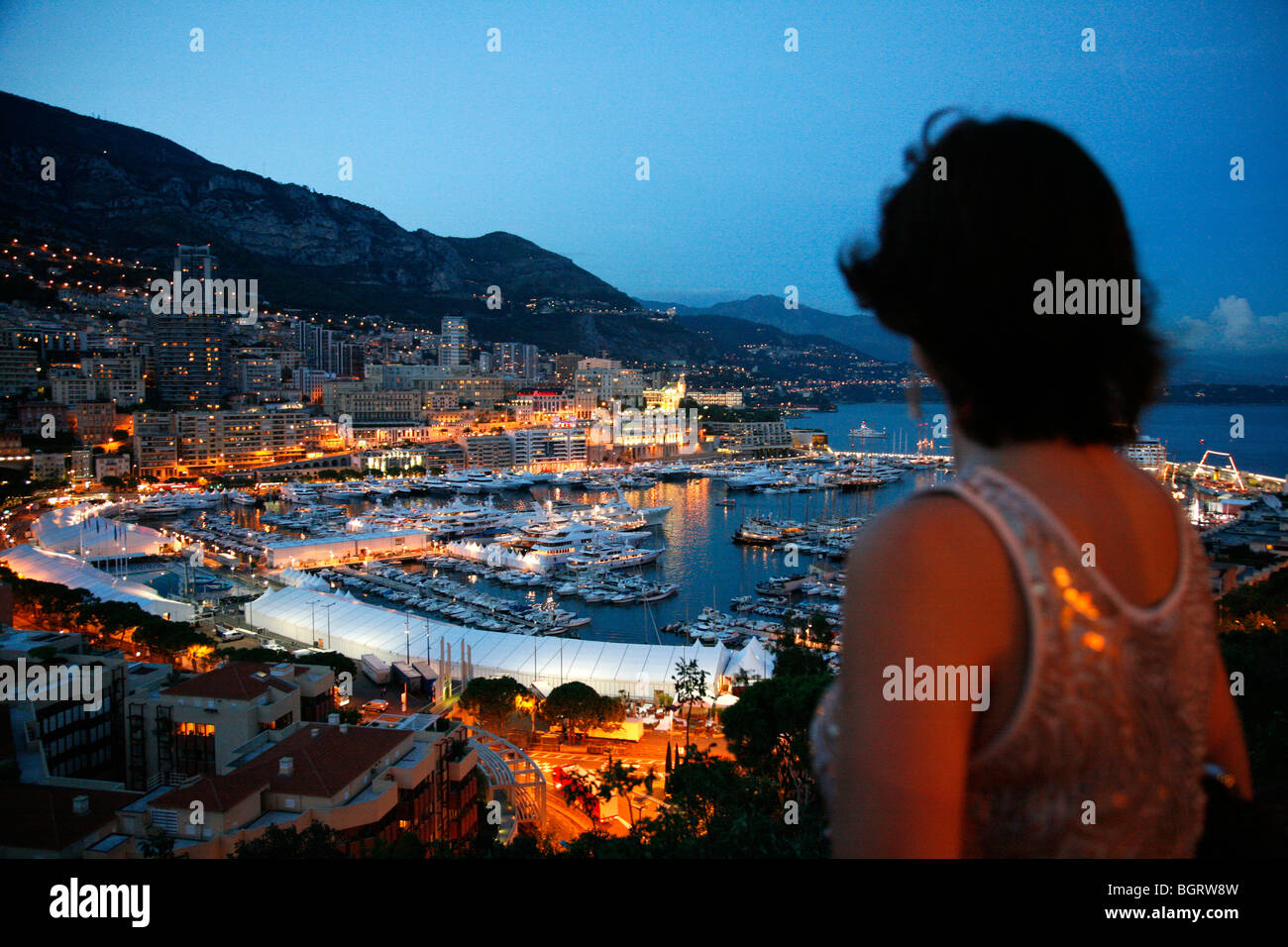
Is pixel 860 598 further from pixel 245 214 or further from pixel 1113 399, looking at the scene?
pixel 245 214

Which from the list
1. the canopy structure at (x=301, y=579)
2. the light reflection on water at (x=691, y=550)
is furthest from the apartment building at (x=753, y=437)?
the canopy structure at (x=301, y=579)

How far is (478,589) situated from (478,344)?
131ft

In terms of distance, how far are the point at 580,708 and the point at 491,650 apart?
71.0 inches

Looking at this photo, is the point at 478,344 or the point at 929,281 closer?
the point at 929,281

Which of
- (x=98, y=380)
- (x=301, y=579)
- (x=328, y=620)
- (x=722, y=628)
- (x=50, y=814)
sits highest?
(x=98, y=380)

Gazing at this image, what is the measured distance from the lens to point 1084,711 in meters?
0.34

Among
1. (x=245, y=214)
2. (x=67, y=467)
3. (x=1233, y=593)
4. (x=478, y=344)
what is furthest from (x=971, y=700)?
(x=245, y=214)

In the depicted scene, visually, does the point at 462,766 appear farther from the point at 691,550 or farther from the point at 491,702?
the point at 691,550

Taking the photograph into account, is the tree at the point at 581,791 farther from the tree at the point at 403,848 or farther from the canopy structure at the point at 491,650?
the canopy structure at the point at 491,650

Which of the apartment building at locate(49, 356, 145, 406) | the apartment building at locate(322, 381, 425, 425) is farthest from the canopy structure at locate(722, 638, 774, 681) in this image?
the apartment building at locate(322, 381, 425, 425)

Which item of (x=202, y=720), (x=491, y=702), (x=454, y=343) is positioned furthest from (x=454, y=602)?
(x=454, y=343)

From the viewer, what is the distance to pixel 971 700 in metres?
0.33

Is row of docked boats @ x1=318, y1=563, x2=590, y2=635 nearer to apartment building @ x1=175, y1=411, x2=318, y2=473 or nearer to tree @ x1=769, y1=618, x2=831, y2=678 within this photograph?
tree @ x1=769, y1=618, x2=831, y2=678

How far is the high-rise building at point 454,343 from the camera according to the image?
43750mm
